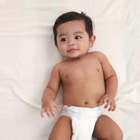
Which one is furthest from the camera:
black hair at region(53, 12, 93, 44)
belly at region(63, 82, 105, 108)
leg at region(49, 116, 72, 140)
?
black hair at region(53, 12, 93, 44)

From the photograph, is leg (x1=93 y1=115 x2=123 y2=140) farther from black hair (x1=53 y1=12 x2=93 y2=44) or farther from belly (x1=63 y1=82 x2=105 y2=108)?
black hair (x1=53 y1=12 x2=93 y2=44)

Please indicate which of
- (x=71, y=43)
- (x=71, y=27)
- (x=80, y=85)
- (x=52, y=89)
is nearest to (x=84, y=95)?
(x=80, y=85)

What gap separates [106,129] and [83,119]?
15cm

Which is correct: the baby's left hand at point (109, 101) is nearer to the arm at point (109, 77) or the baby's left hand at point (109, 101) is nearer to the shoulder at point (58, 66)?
the arm at point (109, 77)

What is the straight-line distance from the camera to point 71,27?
1.39 m

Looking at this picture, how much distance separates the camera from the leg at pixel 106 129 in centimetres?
123

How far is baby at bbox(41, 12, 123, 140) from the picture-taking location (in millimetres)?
1255

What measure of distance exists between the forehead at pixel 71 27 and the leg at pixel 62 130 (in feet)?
1.85

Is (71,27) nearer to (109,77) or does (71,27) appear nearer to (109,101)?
(109,77)

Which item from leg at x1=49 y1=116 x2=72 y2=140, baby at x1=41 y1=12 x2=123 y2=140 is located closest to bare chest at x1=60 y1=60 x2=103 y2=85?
baby at x1=41 y1=12 x2=123 y2=140

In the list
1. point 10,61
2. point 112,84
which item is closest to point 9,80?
point 10,61

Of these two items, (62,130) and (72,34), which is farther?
(72,34)

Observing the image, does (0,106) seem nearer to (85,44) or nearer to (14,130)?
(14,130)

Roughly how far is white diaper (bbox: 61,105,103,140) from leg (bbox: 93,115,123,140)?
3 centimetres
